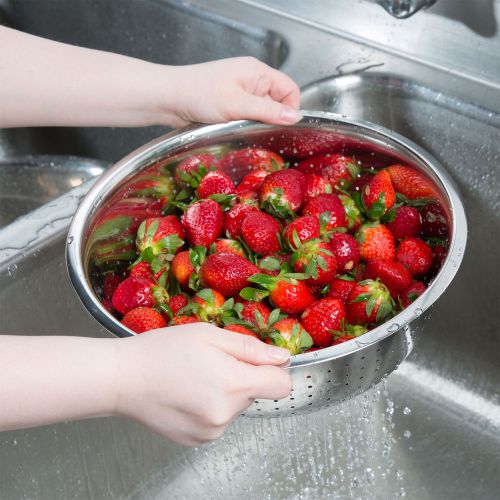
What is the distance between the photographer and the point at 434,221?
85 cm

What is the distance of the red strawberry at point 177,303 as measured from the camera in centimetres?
81

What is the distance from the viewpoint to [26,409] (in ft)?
2.05

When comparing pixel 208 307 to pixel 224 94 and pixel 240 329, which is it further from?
pixel 224 94

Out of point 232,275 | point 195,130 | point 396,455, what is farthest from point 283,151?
point 396,455

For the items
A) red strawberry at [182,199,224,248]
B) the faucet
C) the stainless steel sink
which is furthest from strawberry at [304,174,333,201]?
the faucet

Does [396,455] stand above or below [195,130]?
below

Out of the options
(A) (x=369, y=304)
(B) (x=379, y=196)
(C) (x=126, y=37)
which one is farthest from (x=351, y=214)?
(C) (x=126, y=37)

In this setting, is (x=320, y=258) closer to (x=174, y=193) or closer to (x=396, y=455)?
(x=174, y=193)

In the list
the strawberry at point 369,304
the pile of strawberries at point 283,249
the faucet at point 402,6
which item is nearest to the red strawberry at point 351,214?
the pile of strawberries at point 283,249

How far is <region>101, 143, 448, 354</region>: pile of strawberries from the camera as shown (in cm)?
78

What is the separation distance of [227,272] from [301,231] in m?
0.09

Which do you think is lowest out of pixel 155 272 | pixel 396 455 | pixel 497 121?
pixel 396 455

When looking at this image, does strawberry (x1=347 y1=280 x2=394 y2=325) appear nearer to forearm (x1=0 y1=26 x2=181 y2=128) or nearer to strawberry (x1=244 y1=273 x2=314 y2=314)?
strawberry (x1=244 y1=273 x2=314 y2=314)

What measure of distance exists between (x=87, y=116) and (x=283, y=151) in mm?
232
